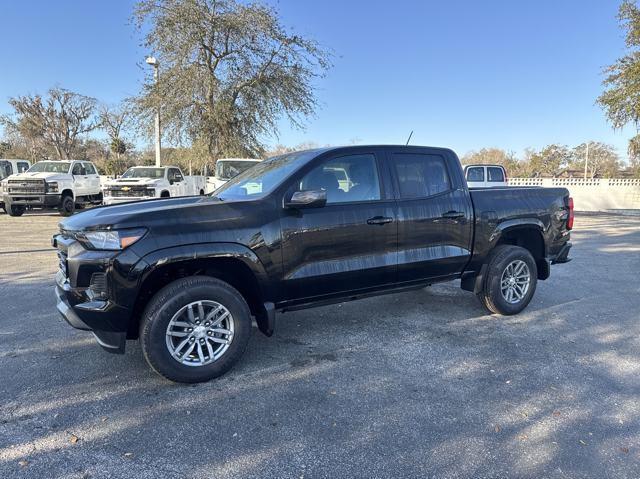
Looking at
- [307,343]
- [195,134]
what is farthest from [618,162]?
[307,343]

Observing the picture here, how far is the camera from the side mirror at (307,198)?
353 centimetres

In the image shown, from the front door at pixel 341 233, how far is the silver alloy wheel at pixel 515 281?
1.68 m

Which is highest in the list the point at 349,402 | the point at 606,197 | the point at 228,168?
the point at 228,168

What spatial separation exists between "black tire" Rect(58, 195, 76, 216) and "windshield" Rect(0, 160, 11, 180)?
414 centimetres

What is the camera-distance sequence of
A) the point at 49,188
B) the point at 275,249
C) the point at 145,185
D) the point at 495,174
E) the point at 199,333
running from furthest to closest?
the point at 495,174 → the point at 49,188 → the point at 145,185 → the point at 275,249 → the point at 199,333

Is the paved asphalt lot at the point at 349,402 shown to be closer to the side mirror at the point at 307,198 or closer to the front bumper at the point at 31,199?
the side mirror at the point at 307,198

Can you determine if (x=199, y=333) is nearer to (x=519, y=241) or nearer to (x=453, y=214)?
(x=453, y=214)

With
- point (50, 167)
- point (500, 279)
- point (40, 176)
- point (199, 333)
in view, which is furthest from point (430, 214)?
point (50, 167)

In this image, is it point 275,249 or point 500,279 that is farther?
point 500,279

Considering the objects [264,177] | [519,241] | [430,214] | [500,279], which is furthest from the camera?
[519,241]

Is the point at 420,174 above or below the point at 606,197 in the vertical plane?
above

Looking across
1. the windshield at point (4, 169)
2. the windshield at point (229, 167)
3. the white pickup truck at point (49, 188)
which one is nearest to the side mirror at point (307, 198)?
the windshield at point (229, 167)

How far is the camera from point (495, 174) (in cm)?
1719

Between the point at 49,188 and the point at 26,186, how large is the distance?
719 mm
